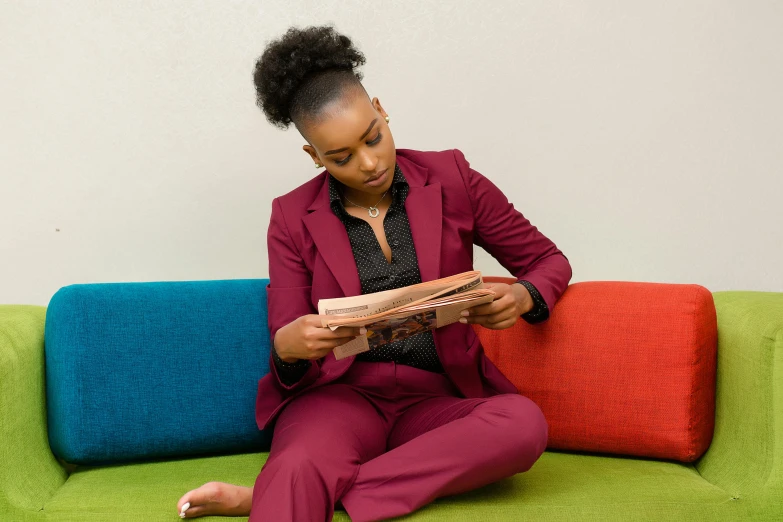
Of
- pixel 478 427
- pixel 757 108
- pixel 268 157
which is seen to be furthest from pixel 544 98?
pixel 478 427

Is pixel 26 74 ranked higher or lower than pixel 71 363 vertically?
higher

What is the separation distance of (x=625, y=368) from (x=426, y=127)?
1.07 m

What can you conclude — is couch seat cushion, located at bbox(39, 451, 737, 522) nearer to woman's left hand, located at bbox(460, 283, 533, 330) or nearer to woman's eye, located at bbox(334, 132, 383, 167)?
woman's left hand, located at bbox(460, 283, 533, 330)

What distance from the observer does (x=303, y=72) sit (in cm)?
204

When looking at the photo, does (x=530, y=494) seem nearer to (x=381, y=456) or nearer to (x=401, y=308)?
(x=381, y=456)

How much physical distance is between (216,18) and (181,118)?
336 mm

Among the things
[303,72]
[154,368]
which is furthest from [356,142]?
[154,368]

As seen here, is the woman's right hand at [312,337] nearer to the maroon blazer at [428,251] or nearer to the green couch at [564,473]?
the maroon blazer at [428,251]

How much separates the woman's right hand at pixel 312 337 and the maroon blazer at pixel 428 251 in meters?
0.16

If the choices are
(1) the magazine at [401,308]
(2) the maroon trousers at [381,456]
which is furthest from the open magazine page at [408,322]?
(2) the maroon trousers at [381,456]

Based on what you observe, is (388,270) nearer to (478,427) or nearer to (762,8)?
(478,427)

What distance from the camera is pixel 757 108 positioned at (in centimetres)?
281

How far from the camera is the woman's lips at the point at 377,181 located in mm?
1980

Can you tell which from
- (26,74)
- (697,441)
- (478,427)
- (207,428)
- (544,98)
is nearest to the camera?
(478,427)
